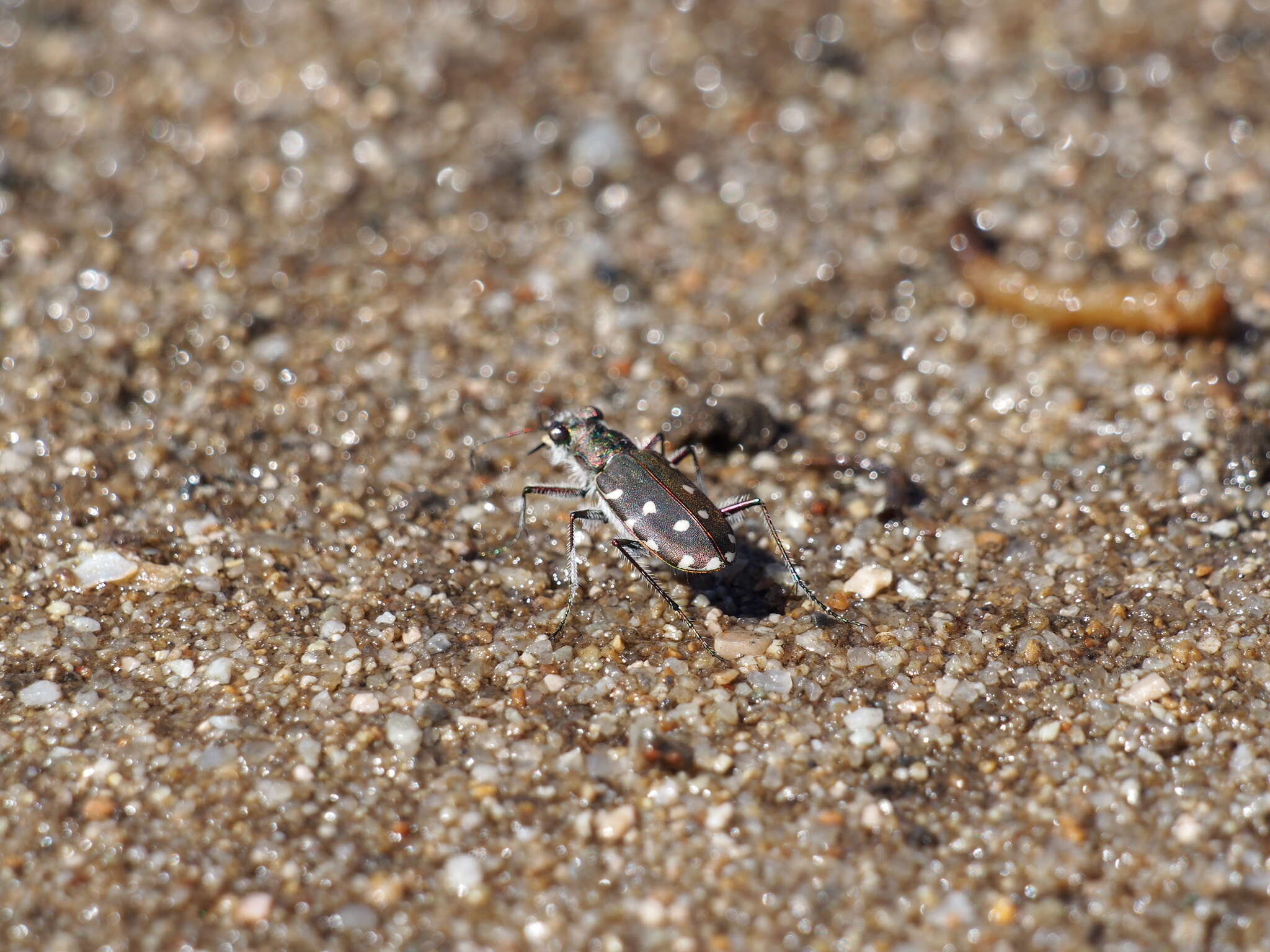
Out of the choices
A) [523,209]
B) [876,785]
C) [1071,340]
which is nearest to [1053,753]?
[876,785]

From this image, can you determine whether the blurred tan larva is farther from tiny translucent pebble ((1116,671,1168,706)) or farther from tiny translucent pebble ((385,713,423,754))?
tiny translucent pebble ((385,713,423,754))

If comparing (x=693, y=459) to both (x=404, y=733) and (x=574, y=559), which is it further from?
(x=404, y=733)

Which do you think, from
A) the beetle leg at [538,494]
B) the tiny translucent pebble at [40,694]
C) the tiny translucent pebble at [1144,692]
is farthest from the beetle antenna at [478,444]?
the tiny translucent pebble at [1144,692]

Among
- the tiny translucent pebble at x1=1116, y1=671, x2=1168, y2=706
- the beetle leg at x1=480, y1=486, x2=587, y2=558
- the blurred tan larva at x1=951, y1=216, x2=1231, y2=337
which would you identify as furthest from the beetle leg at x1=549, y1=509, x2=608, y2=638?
the blurred tan larva at x1=951, y1=216, x2=1231, y2=337

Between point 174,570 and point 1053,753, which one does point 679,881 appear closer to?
point 1053,753

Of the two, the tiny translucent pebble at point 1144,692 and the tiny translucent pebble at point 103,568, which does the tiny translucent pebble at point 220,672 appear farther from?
the tiny translucent pebble at point 1144,692
